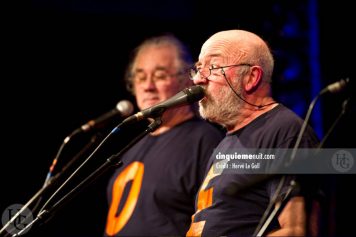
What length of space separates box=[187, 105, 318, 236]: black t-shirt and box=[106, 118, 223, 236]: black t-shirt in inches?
19.9

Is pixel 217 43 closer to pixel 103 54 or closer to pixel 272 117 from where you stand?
pixel 272 117

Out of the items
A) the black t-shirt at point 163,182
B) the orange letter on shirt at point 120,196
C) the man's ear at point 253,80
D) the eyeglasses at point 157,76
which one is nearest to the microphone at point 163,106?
the man's ear at point 253,80

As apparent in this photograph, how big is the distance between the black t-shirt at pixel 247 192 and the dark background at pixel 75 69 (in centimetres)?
132

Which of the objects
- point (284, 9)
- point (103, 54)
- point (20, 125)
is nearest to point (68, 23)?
point (103, 54)

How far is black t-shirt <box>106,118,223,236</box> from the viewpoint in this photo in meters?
2.91

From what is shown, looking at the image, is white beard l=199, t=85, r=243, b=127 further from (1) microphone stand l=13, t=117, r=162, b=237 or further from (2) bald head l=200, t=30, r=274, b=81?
(1) microphone stand l=13, t=117, r=162, b=237

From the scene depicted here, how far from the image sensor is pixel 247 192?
2.04 m

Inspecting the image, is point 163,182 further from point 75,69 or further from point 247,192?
point 75,69

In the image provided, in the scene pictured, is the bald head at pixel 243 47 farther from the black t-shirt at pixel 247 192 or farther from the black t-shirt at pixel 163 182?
the black t-shirt at pixel 163 182

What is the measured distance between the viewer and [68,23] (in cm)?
424

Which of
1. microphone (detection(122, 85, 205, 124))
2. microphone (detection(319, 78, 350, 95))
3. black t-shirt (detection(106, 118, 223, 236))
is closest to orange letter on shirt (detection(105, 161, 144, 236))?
black t-shirt (detection(106, 118, 223, 236))

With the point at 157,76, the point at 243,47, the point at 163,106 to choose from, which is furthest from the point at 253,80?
the point at 157,76

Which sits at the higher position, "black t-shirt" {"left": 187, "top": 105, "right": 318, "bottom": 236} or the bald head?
the bald head

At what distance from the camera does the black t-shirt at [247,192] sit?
2.12 meters
